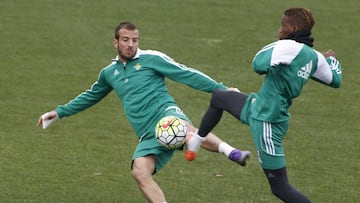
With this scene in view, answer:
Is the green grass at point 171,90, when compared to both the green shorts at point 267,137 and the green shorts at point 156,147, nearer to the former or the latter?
the green shorts at point 156,147

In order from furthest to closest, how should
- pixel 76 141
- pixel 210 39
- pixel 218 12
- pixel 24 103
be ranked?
1. pixel 218 12
2. pixel 210 39
3. pixel 24 103
4. pixel 76 141

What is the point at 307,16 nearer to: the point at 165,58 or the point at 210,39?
the point at 165,58

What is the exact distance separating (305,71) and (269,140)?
2.39 feet

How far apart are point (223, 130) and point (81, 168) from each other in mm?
2724

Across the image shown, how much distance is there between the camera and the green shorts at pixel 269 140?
9.16 meters

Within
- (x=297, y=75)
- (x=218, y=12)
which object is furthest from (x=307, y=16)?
(x=218, y=12)

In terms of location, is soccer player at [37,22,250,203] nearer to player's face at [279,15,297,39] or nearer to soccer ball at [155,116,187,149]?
soccer ball at [155,116,187,149]

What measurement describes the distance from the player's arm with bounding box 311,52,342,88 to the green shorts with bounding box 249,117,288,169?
54 cm

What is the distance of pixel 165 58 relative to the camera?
10148 mm

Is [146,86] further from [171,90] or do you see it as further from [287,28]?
[171,90]

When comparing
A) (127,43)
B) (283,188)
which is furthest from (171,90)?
(283,188)

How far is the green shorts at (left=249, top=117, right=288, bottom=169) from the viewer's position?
9156 millimetres

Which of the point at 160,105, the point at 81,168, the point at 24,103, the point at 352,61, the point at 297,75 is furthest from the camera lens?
the point at 352,61

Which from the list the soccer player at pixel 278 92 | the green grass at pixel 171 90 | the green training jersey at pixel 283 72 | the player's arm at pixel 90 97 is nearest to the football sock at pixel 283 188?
the soccer player at pixel 278 92
